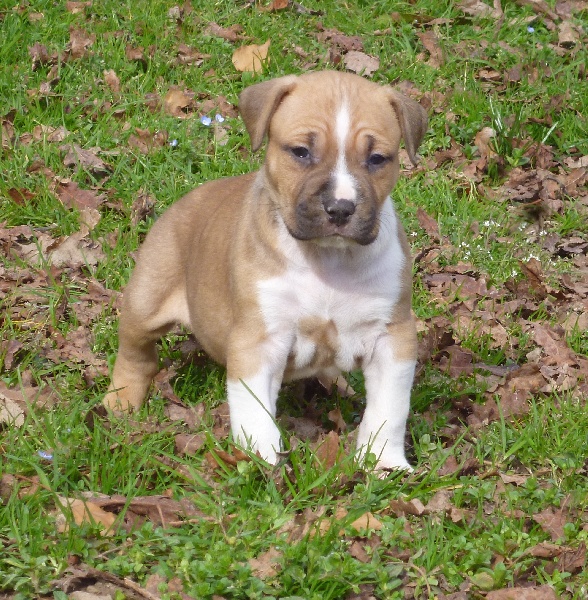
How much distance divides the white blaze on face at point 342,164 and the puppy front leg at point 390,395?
29.1 inches

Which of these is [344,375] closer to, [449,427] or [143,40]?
[449,427]

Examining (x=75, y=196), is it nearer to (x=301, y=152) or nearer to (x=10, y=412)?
(x=10, y=412)

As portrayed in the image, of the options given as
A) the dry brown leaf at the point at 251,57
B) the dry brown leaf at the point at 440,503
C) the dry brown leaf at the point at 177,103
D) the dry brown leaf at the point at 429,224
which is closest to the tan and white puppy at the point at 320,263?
the dry brown leaf at the point at 440,503

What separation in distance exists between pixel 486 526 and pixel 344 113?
1.78 meters

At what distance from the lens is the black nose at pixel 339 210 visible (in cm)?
430

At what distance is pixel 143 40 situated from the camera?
27.8 feet

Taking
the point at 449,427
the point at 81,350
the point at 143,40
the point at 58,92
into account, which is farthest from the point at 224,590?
the point at 143,40

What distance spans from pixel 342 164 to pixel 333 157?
0.17 feet

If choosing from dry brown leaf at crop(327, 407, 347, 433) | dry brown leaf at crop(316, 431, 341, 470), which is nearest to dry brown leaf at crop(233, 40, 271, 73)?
dry brown leaf at crop(327, 407, 347, 433)

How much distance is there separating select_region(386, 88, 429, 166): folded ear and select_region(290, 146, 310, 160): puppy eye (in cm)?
54

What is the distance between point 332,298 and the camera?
468 cm

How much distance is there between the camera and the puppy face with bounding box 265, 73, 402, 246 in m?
4.34

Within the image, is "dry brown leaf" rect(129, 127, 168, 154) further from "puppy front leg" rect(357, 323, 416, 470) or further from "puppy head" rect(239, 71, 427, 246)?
"puppy front leg" rect(357, 323, 416, 470)

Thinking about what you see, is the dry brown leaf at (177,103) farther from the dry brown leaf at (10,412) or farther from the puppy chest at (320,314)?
the puppy chest at (320,314)
